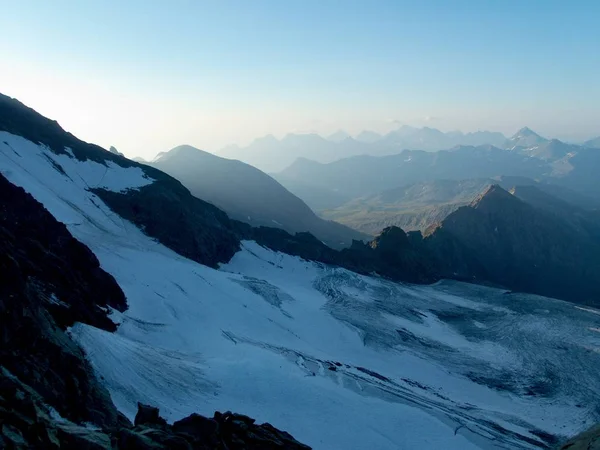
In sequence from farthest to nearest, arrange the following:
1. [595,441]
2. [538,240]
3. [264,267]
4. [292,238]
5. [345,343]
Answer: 1. [538,240]
2. [292,238]
3. [264,267]
4. [345,343]
5. [595,441]

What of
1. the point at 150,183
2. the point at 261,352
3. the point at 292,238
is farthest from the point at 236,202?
the point at 261,352

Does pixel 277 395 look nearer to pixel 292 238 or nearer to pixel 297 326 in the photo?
pixel 297 326

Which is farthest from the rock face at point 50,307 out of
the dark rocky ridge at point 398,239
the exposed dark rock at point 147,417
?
the dark rocky ridge at point 398,239

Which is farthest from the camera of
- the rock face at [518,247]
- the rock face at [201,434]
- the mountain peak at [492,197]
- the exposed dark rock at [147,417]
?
the mountain peak at [492,197]

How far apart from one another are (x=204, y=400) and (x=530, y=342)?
46.6 m

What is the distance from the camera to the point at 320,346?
1992 inches

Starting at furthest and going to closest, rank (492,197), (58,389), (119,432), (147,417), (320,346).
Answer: (492,197) < (320,346) < (58,389) < (147,417) < (119,432)

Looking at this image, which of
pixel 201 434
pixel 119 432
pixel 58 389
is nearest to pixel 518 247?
pixel 201 434

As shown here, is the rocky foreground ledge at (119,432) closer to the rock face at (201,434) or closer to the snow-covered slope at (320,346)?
the rock face at (201,434)

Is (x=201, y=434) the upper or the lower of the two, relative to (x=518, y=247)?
lower

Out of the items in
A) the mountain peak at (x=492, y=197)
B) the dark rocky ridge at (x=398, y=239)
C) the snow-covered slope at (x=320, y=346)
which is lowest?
the snow-covered slope at (x=320, y=346)

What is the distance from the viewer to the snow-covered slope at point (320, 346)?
102 ft

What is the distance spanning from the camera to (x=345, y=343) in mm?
52562

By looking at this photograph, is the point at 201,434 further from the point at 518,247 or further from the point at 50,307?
the point at 518,247
